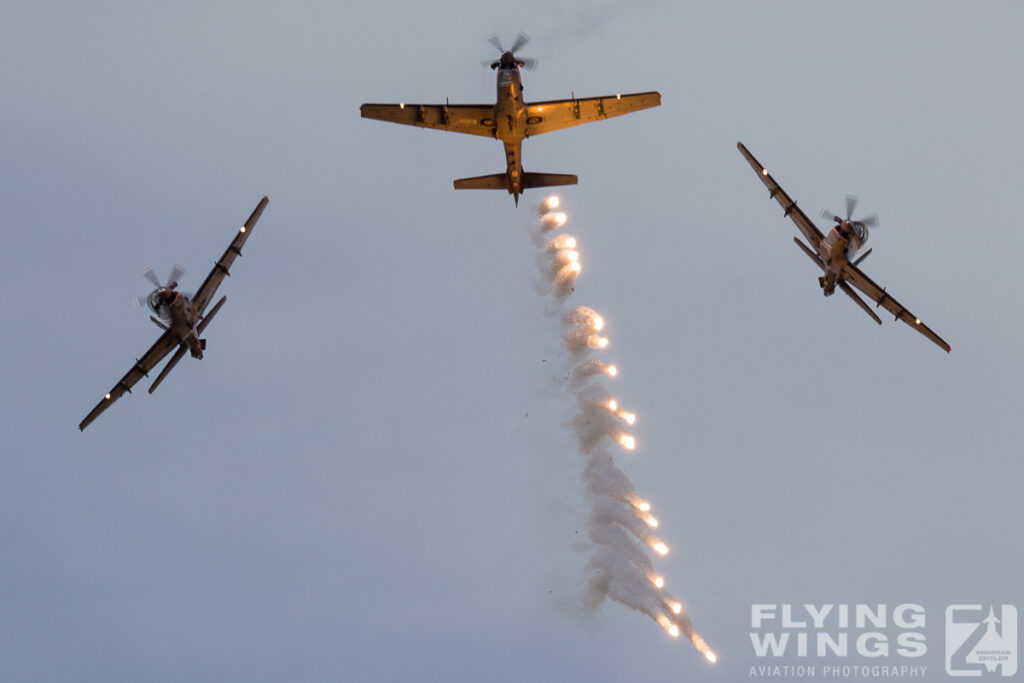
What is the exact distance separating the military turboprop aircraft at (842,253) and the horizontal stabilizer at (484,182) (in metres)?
16.6

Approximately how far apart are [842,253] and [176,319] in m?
38.0

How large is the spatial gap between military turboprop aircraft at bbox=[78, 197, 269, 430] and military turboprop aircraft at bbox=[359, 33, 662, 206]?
42.5 ft

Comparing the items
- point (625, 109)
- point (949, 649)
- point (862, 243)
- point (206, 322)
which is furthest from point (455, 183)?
point (949, 649)

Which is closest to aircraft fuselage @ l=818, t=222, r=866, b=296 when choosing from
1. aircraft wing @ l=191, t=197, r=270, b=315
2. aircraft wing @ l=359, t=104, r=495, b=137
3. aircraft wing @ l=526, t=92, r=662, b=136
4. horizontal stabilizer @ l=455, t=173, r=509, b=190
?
aircraft wing @ l=526, t=92, r=662, b=136

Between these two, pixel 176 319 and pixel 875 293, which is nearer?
pixel 176 319

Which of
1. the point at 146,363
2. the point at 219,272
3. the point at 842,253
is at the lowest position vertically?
the point at 146,363

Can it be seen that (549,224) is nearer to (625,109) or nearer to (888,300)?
(625,109)

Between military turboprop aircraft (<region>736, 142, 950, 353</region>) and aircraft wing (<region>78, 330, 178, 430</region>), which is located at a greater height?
military turboprop aircraft (<region>736, 142, 950, 353</region>)

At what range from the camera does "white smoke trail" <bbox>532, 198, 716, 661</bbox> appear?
293 feet

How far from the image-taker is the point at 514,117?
88562 mm

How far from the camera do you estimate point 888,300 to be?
302ft

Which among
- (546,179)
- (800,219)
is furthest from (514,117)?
(800,219)

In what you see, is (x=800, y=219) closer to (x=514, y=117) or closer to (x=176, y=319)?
(x=514, y=117)

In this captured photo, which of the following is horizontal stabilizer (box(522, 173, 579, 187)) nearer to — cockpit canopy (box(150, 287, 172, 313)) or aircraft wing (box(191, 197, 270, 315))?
aircraft wing (box(191, 197, 270, 315))
